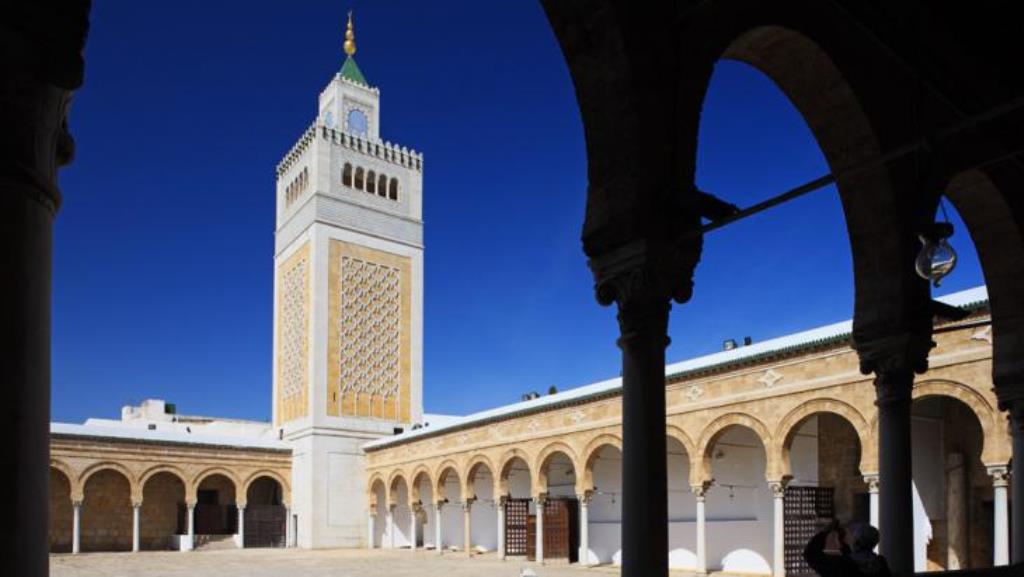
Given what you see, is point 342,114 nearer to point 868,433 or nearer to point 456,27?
point 456,27

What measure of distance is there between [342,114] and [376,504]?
54.4 feet

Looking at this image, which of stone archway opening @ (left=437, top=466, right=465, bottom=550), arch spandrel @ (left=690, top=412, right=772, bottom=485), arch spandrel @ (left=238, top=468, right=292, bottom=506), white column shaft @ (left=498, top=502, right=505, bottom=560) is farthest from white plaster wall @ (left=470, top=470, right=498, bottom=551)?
arch spandrel @ (left=690, top=412, right=772, bottom=485)

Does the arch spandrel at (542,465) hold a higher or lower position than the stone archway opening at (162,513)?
higher

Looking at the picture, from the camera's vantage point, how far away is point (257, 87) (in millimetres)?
21906

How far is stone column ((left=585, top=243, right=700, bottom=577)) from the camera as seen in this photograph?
3996 millimetres

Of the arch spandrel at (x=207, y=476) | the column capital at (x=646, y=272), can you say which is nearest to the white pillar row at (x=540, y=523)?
the arch spandrel at (x=207, y=476)

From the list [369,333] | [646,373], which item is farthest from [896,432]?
[369,333]

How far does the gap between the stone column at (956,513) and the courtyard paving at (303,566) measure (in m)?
6.77

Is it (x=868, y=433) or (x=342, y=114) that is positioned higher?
(x=342, y=114)

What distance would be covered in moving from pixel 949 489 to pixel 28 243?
17.1m

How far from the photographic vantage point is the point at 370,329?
3653 cm

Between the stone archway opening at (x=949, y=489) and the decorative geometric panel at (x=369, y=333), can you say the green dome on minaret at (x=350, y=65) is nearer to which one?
the decorative geometric panel at (x=369, y=333)

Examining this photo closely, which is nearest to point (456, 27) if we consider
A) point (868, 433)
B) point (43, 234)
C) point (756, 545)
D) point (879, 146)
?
point (868, 433)

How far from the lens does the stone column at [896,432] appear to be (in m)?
5.71
